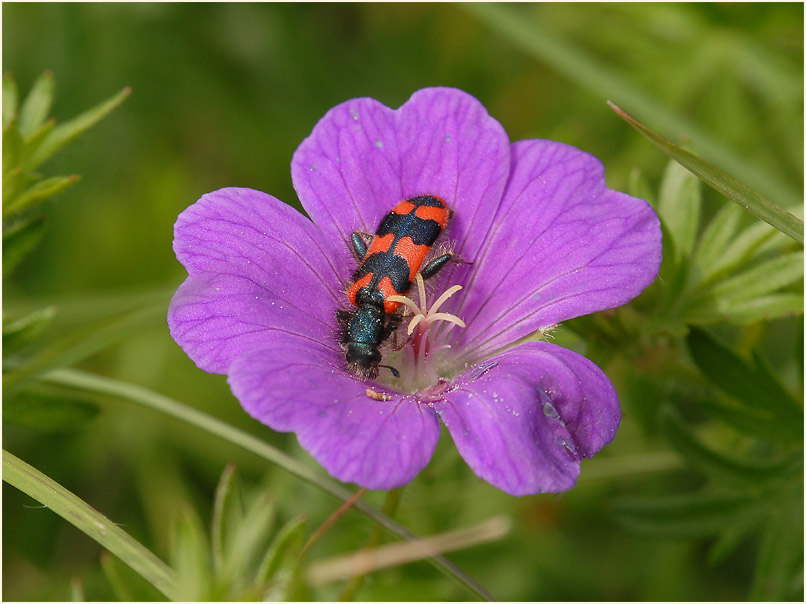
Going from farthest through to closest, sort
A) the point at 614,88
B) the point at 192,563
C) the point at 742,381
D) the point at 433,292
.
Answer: the point at 614,88 → the point at 742,381 → the point at 433,292 → the point at 192,563

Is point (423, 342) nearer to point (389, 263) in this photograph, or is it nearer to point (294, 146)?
point (389, 263)

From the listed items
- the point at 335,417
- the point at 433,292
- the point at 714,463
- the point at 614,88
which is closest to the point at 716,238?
the point at 714,463

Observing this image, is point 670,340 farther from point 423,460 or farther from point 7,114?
point 7,114

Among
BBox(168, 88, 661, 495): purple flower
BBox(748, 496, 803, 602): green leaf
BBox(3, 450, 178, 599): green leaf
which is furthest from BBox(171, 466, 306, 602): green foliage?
BBox(748, 496, 803, 602): green leaf

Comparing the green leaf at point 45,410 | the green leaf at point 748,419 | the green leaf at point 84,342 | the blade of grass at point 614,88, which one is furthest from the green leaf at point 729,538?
the green leaf at point 45,410

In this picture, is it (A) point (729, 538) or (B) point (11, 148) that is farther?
(A) point (729, 538)

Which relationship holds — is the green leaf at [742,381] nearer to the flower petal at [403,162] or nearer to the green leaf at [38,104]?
the flower petal at [403,162]

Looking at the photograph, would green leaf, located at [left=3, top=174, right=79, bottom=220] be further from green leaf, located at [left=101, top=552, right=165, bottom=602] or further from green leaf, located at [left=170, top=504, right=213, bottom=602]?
green leaf, located at [left=170, top=504, right=213, bottom=602]
